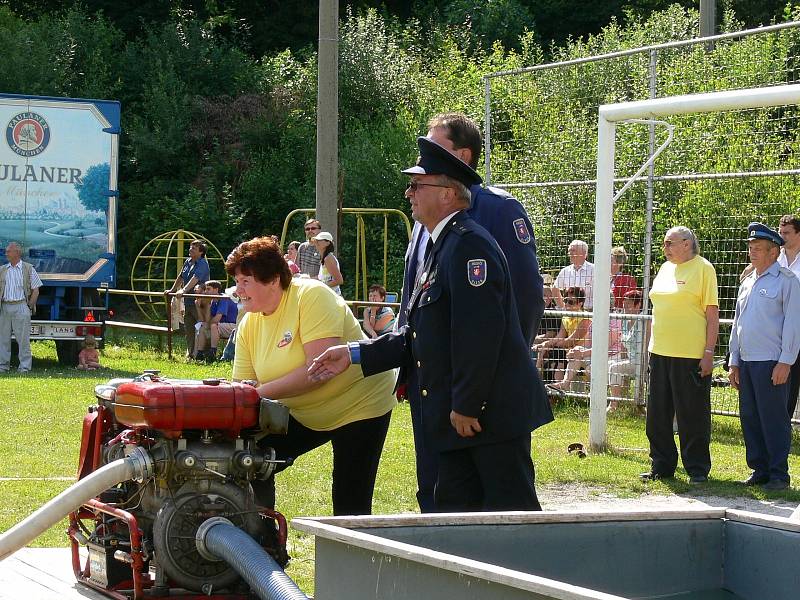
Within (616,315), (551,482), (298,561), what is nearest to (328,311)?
(298,561)

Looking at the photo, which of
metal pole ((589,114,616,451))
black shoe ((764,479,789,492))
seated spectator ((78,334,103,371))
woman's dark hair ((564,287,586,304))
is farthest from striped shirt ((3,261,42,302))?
black shoe ((764,479,789,492))

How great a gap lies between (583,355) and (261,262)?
777cm

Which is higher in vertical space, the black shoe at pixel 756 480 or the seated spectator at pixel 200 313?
the seated spectator at pixel 200 313

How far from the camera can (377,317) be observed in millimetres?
16250

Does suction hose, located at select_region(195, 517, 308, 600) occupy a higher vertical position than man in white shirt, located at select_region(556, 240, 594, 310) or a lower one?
lower

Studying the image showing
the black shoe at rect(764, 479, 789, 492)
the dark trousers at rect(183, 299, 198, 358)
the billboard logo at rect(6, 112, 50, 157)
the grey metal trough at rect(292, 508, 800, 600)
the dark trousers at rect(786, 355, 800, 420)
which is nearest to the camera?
the grey metal trough at rect(292, 508, 800, 600)

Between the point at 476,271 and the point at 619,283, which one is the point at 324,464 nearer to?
the point at 619,283

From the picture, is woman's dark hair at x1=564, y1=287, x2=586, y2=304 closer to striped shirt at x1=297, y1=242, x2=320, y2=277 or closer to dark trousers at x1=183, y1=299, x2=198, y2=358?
striped shirt at x1=297, y1=242, x2=320, y2=277

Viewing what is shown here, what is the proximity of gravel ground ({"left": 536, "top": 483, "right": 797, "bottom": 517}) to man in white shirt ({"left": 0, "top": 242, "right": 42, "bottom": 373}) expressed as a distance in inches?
409

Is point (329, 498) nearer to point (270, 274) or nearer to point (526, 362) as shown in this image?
point (270, 274)

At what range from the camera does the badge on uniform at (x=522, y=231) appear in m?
5.42

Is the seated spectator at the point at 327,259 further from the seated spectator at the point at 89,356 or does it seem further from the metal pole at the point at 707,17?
the metal pole at the point at 707,17

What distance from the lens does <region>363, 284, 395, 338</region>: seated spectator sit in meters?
15.4

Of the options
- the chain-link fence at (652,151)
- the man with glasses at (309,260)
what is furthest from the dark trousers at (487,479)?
the man with glasses at (309,260)
